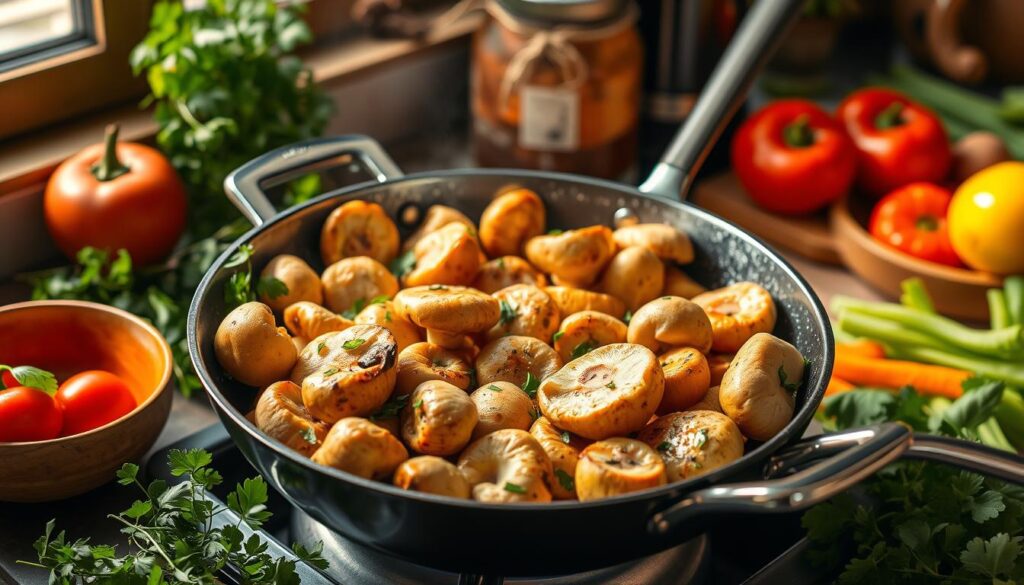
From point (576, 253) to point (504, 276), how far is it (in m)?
0.08

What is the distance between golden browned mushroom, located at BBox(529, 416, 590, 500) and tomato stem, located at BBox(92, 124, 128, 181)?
2.30ft

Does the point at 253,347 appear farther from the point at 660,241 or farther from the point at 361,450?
the point at 660,241

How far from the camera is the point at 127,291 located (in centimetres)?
128

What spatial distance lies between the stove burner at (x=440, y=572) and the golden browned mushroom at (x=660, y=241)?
0.99 feet

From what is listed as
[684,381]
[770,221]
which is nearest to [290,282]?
[684,381]

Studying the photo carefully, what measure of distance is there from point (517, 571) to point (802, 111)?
1.09 meters

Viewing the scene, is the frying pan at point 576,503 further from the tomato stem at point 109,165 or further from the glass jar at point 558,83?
the glass jar at point 558,83

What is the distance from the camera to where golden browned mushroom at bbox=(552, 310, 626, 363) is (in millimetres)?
979

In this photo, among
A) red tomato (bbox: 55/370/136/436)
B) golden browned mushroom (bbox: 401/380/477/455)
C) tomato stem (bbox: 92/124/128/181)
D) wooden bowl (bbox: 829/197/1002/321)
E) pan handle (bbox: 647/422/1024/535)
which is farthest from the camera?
wooden bowl (bbox: 829/197/1002/321)

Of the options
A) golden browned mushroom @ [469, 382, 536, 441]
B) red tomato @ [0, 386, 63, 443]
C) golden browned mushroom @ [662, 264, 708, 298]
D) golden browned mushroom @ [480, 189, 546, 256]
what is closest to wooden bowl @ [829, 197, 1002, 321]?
golden browned mushroom @ [662, 264, 708, 298]

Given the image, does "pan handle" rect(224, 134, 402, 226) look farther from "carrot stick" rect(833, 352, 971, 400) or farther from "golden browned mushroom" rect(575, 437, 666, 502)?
"carrot stick" rect(833, 352, 971, 400)

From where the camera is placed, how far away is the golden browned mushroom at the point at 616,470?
2.51 ft

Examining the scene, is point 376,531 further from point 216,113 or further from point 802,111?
point 802,111

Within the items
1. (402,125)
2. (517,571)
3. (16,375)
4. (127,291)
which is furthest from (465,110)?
(517,571)
